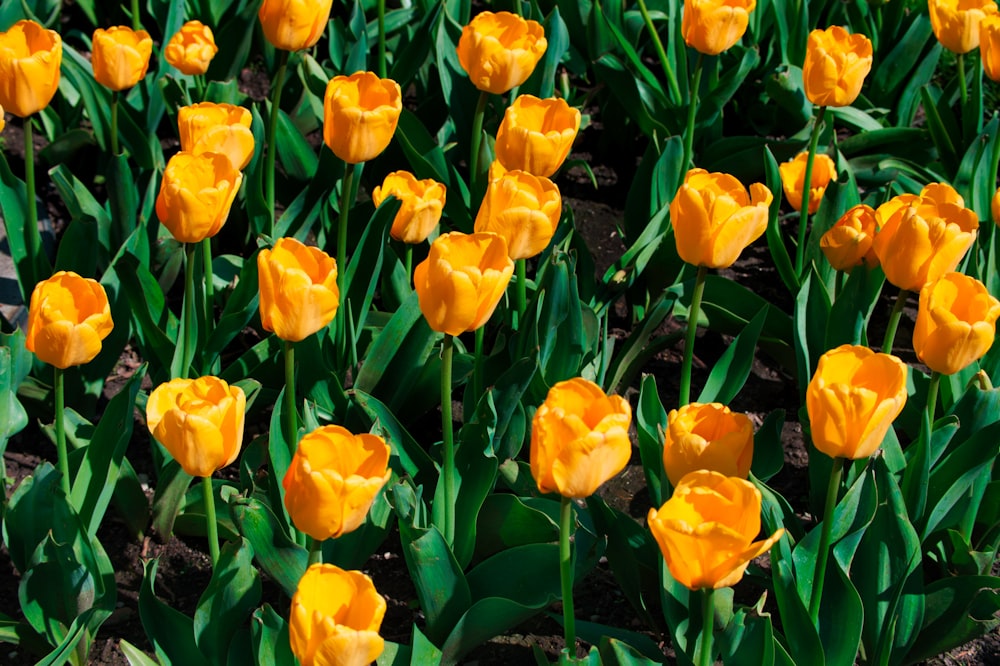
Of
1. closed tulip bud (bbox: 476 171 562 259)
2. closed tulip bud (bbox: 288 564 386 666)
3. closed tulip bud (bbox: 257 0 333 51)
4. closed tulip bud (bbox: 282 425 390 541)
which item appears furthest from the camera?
closed tulip bud (bbox: 257 0 333 51)

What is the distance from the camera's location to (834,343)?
2.26 metres

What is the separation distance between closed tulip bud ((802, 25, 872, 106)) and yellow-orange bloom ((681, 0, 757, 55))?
159 millimetres

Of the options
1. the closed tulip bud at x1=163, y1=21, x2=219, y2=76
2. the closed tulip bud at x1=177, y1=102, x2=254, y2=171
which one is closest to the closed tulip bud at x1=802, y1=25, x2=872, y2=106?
the closed tulip bud at x1=177, y1=102, x2=254, y2=171

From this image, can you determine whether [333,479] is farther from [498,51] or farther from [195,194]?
[498,51]

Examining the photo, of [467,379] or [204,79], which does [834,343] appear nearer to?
[467,379]

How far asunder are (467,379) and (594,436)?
3.44 ft

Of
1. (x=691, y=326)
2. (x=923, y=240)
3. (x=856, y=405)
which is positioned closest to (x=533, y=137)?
(x=691, y=326)

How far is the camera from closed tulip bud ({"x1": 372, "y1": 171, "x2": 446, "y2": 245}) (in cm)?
228

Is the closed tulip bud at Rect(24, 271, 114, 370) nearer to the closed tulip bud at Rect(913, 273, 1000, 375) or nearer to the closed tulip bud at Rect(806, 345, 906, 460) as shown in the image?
the closed tulip bud at Rect(806, 345, 906, 460)

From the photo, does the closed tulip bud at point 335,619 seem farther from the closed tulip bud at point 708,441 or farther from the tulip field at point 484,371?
the closed tulip bud at point 708,441

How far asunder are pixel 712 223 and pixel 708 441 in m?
0.35

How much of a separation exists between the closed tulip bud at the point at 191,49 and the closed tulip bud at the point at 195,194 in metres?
0.75

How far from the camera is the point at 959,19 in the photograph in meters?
2.54

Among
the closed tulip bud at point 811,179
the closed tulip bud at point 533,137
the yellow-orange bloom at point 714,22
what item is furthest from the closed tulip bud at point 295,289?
the closed tulip bud at point 811,179
